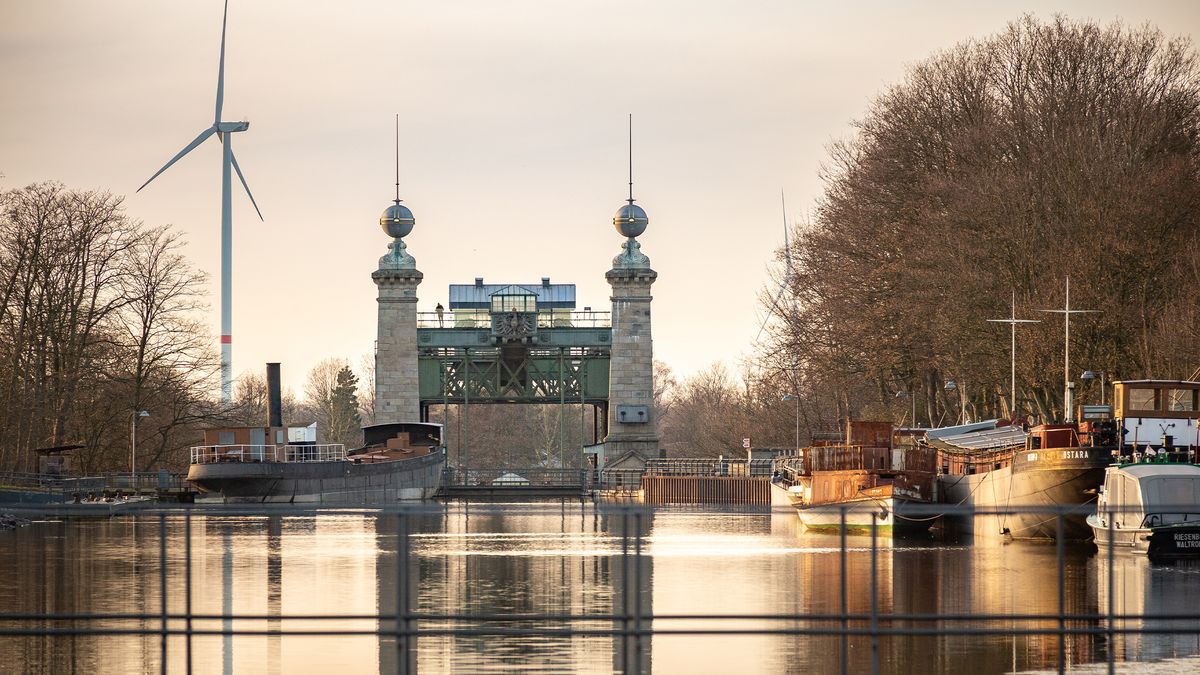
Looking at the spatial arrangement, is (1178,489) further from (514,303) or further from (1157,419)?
(514,303)

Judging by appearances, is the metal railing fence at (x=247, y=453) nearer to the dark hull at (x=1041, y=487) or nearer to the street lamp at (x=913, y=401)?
the street lamp at (x=913, y=401)

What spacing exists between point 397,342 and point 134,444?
2291cm

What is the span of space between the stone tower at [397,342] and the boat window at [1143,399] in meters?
53.9

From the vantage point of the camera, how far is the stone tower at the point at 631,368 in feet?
329

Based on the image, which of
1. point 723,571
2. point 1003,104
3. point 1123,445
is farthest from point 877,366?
point 723,571

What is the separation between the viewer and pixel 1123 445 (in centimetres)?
5334

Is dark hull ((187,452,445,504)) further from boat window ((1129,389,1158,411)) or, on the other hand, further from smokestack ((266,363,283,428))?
boat window ((1129,389,1158,411))

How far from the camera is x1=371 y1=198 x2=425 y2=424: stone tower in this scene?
3927 inches

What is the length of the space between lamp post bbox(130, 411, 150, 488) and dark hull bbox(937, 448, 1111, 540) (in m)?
39.6

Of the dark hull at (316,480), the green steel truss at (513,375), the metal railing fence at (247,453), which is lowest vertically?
the dark hull at (316,480)

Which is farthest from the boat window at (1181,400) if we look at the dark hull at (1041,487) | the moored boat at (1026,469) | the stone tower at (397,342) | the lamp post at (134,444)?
the stone tower at (397,342)

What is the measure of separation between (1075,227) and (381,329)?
46.5 meters

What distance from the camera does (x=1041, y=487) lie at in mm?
53031

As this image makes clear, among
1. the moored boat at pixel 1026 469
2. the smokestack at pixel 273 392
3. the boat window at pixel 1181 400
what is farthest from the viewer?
the smokestack at pixel 273 392
